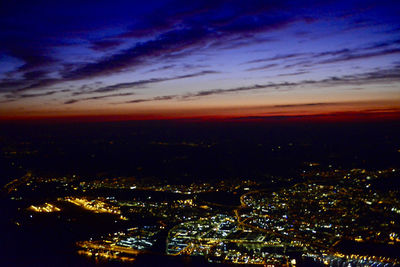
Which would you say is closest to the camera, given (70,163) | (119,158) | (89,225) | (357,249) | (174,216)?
(357,249)

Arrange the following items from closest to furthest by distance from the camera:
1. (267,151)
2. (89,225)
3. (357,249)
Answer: (357,249) → (89,225) → (267,151)

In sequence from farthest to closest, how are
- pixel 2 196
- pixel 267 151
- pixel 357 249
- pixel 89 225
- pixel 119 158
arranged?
pixel 267 151 < pixel 119 158 < pixel 2 196 < pixel 89 225 < pixel 357 249

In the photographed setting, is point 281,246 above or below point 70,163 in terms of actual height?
below

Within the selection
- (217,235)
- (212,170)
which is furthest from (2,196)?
(212,170)

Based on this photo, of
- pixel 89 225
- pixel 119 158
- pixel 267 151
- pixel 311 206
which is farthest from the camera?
pixel 267 151

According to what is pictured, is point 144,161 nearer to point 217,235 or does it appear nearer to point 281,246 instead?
point 217,235

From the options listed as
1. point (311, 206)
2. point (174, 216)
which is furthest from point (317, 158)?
point (174, 216)

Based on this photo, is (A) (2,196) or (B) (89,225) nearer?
(B) (89,225)

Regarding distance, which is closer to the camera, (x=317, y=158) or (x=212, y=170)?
(x=212, y=170)

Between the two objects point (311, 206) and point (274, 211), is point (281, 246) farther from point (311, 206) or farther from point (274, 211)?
point (311, 206)
